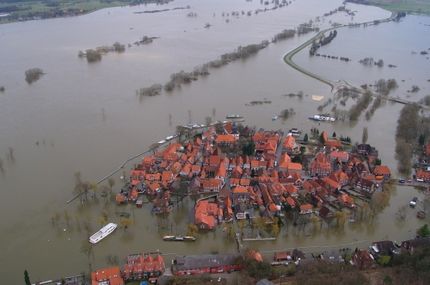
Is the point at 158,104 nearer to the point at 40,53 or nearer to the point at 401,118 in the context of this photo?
the point at 401,118

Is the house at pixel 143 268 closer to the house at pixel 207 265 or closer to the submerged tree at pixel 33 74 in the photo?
the house at pixel 207 265

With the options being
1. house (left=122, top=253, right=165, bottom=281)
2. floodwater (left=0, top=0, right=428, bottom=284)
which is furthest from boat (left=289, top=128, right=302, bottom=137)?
house (left=122, top=253, right=165, bottom=281)

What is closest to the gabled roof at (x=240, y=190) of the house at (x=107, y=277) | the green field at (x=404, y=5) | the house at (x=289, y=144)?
the house at (x=289, y=144)

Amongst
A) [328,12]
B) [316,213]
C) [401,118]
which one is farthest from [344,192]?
[328,12]

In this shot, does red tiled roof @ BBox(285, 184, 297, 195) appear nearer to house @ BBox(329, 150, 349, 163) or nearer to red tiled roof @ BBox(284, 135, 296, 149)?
house @ BBox(329, 150, 349, 163)

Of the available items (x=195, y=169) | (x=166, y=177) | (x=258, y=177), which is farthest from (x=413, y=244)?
(x=166, y=177)
